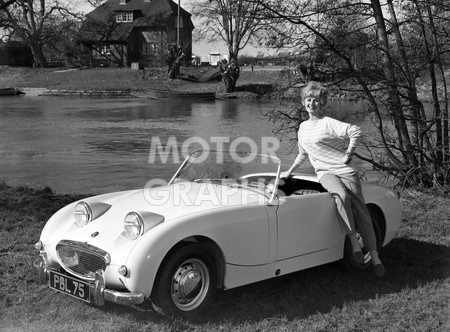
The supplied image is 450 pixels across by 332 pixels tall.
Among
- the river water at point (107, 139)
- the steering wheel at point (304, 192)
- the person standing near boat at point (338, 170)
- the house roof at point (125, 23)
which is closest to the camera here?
the person standing near boat at point (338, 170)

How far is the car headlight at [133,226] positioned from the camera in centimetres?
435

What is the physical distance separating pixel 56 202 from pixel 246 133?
50.5ft

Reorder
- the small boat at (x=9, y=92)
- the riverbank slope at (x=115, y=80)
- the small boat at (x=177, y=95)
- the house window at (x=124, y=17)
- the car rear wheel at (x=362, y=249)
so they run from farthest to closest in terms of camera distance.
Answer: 1. the house window at (x=124, y=17)
2. the riverbank slope at (x=115, y=80)
3. the small boat at (x=9, y=92)
4. the small boat at (x=177, y=95)
5. the car rear wheel at (x=362, y=249)

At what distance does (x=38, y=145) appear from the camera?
64.2ft

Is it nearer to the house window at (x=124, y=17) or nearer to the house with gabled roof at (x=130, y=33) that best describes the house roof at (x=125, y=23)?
the house with gabled roof at (x=130, y=33)

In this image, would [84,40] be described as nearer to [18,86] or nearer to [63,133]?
[18,86]

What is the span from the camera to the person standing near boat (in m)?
5.38

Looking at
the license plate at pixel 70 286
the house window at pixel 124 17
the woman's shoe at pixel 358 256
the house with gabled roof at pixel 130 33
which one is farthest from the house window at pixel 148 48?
the license plate at pixel 70 286

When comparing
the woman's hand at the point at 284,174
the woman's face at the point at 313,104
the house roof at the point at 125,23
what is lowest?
the woman's hand at the point at 284,174

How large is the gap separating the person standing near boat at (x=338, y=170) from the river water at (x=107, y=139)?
1663 mm

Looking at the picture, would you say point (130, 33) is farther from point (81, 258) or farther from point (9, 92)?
point (81, 258)

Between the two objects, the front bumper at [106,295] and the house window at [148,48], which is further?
the house window at [148,48]

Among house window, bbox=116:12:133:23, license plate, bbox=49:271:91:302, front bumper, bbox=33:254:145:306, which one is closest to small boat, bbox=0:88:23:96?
house window, bbox=116:12:133:23

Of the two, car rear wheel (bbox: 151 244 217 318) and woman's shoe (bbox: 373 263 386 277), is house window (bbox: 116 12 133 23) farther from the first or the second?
car rear wheel (bbox: 151 244 217 318)
